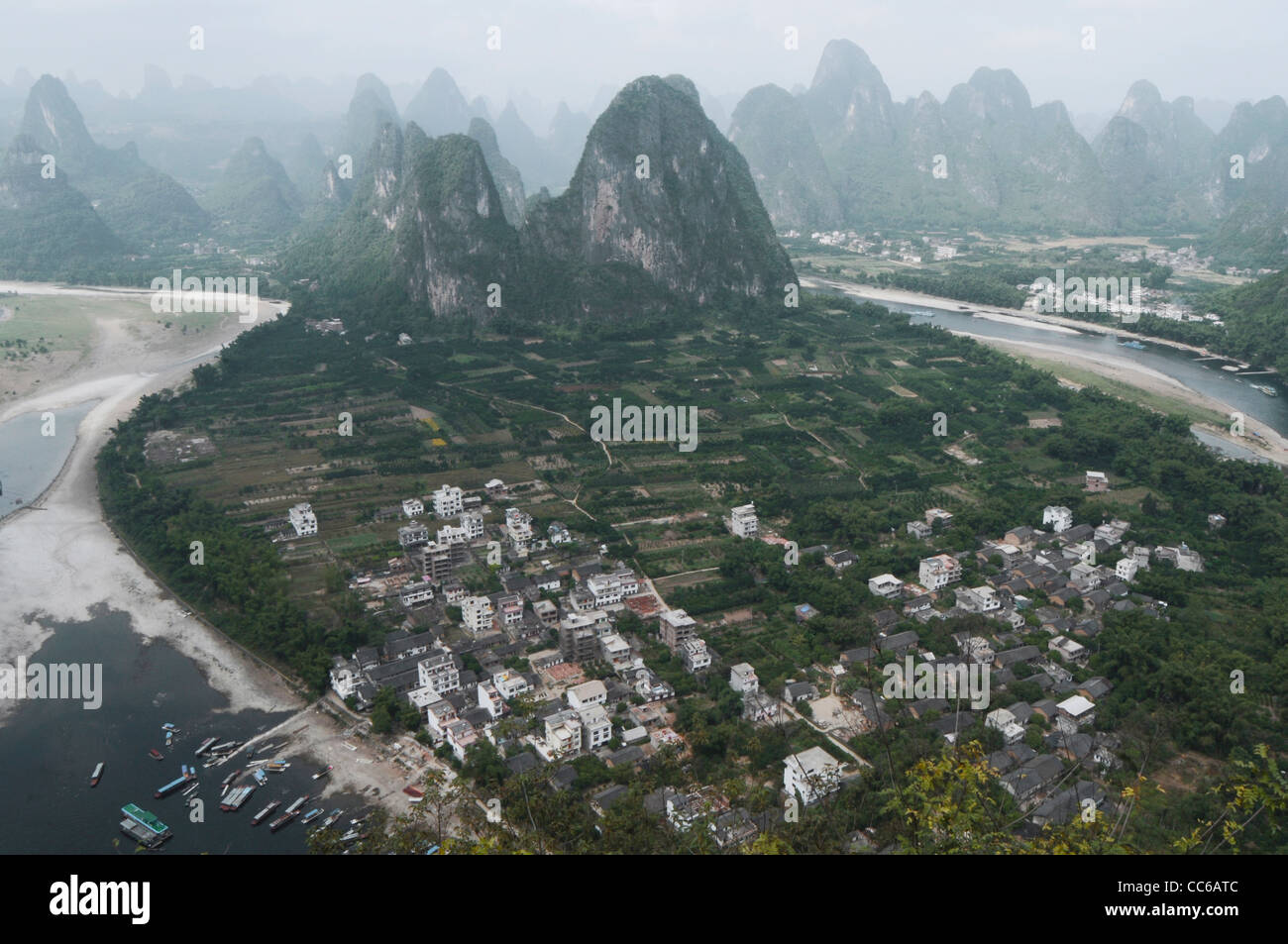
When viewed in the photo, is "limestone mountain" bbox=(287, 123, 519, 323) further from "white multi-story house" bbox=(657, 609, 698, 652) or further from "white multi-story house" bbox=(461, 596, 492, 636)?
"white multi-story house" bbox=(657, 609, 698, 652)

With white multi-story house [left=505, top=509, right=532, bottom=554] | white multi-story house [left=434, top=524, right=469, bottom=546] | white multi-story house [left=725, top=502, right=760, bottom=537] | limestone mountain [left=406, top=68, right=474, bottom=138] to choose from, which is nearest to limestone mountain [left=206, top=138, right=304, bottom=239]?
limestone mountain [left=406, top=68, right=474, bottom=138]

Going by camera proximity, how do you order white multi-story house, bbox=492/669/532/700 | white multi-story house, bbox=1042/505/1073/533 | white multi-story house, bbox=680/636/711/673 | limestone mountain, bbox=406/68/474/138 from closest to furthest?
1. white multi-story house, bbox=492/669/532/700
2. white multi-story house, bbox=680/636/711/673
3. white multi-story house, bbox=1042/505/1073/533
4. limestone mountain, bbox=406/68/474/138

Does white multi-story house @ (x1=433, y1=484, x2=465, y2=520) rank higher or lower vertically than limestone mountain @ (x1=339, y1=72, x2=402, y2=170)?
lower

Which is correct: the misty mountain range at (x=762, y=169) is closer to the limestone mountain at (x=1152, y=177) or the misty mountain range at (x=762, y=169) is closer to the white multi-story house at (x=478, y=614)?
the limestone mountain at (x=1152, y=177)

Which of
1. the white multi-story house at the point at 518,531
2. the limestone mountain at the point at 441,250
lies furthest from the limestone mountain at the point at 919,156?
the white multi-story house at the point at 518,531

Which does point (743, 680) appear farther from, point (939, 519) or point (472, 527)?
point (939, 519)

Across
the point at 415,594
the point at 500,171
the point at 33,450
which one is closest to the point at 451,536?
the point at 415,594
